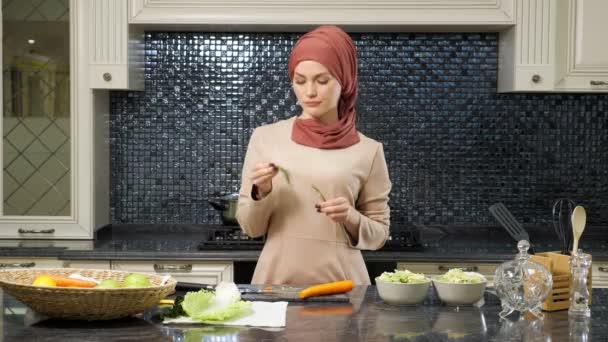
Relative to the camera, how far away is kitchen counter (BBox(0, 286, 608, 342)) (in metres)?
1.77

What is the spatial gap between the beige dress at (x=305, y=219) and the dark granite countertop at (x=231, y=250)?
90 cm

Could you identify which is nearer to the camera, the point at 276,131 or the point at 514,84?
the point at 276,131

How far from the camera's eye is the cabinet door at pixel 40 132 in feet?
12.5

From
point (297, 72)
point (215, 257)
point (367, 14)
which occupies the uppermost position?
point (367, 14)

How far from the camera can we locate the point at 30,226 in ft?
12.5

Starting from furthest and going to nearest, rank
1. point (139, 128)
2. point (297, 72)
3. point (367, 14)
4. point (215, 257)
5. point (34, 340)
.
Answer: point (139, 128) < point (367, 14) < point (215, 257) < point (297, 72) < point (34, 340)

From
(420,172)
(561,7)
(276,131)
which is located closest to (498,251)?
(420,172)

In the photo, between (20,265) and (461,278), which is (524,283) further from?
(20,265)

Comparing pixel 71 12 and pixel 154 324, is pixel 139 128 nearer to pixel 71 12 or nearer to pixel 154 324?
pixel 71 12

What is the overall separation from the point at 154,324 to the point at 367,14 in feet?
7.21

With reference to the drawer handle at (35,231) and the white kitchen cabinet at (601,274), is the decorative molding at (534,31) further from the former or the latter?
the drawer handle at (35,231)

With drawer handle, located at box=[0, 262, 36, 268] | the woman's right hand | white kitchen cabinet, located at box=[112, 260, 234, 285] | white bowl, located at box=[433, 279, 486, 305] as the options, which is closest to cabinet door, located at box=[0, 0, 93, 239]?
drawer handle, located at box=[0, 262, 36, 268]

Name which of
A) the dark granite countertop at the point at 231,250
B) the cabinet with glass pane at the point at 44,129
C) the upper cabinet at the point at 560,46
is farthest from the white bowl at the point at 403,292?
the cabinet with glass pane at the point at 44,129

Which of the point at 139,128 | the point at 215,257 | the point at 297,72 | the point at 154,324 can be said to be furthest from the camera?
the point at 139,128
